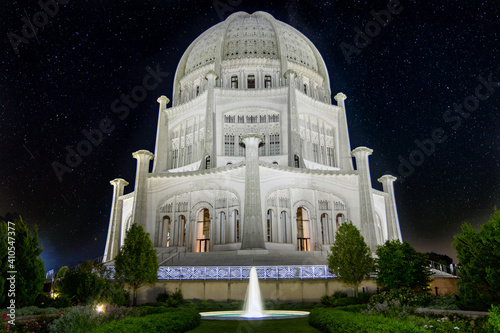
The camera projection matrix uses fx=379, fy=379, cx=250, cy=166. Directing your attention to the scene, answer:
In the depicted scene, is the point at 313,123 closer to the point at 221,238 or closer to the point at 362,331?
the point at 221,238

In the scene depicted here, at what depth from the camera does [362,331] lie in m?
8.42

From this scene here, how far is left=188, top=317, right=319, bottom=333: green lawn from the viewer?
11.2 meters

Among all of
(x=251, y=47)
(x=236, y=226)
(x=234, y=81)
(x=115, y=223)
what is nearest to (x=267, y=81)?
(x=234, y=81)

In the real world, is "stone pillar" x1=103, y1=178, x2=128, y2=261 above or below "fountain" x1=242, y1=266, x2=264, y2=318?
above

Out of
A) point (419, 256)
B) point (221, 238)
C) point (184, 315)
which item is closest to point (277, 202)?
point (221, 238)

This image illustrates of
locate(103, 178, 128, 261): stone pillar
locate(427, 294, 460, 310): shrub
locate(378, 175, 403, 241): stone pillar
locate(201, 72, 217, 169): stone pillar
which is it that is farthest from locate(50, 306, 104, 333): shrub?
locate(378, 175, 403, 241): stone pillar

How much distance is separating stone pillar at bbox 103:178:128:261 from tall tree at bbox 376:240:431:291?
25.2 meters

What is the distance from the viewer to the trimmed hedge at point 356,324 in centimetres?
779

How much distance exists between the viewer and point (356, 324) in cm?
899

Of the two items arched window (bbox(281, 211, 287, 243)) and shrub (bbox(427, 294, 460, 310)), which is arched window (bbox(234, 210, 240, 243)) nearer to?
arched window (bbox(281, 211, 287, 243))

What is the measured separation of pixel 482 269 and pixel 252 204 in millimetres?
18036

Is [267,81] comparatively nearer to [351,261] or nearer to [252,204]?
[252,204]

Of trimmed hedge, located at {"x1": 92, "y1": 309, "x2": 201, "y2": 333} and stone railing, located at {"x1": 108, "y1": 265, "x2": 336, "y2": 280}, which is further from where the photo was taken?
stone railing, located at {"x1": 108, "y1": 265, "x2": 336, "y2": 280}

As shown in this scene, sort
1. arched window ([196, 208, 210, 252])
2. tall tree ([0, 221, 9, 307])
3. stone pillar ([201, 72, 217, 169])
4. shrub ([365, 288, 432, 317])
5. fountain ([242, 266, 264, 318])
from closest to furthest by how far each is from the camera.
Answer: shrub ([365, 288, 432, 317]) < tall tree ([0, 221, 9, 307]) < fountain ([242, 266, 264, 318]) < arched window ([196, 208, 210, 252]) < stone pillar ([201, 72, 217, 169])
